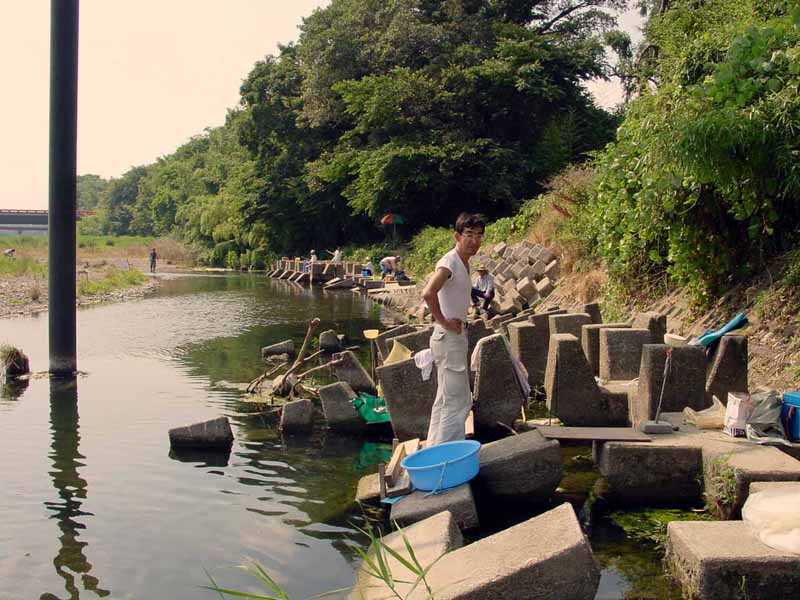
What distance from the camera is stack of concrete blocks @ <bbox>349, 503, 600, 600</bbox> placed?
4230mm

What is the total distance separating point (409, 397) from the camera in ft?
27.3

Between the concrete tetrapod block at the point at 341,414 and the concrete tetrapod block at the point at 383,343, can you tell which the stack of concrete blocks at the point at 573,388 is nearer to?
the concrete tetrapod block at the point at 341,414

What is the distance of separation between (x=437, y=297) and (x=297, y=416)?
11.6 feet

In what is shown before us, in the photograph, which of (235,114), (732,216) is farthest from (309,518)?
(235,114)

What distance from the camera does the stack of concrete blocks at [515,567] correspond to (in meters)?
4.23

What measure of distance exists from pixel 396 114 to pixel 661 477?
3145 cm

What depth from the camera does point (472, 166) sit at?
118ft

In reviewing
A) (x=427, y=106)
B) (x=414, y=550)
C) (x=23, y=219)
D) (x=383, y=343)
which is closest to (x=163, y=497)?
(x=414, y=550)

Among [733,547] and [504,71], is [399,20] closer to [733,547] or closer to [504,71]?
[504,71]

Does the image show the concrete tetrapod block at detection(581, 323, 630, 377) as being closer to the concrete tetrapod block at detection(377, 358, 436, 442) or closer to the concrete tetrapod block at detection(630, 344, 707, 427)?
the concrete tetrapod block at detection(630, 344, 707, 427)

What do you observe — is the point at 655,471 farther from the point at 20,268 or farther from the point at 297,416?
the point at 20,268

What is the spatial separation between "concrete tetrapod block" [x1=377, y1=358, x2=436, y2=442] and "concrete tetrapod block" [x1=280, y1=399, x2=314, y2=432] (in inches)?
68.4

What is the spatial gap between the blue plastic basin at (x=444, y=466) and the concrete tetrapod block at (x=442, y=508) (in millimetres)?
110

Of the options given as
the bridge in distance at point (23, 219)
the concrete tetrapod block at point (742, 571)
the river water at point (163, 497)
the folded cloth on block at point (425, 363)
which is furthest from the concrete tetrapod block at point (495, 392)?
the bridge in distance at point (23, 219)
